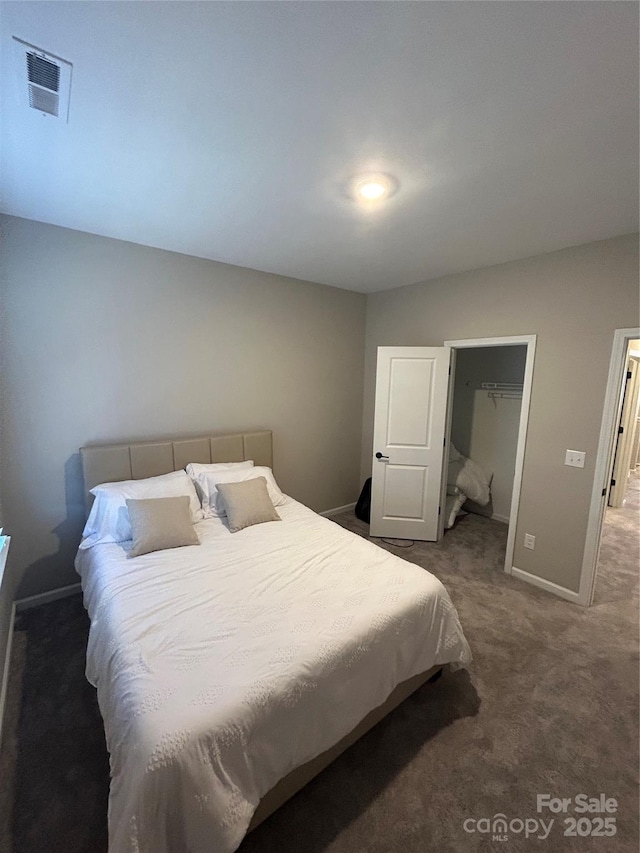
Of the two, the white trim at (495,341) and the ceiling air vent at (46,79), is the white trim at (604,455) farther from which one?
the ceiling air vent at (46,79)

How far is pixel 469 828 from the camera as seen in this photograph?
1.28 m

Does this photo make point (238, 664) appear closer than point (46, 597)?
Yes

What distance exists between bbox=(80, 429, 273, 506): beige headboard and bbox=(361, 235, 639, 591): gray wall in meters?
2.28

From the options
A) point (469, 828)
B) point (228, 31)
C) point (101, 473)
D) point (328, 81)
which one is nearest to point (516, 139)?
point (328, 81)

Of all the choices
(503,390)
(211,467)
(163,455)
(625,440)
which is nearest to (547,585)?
(503,390)

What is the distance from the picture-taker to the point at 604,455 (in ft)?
7.97

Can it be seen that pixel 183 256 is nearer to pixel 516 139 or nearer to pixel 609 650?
pixel 516 139

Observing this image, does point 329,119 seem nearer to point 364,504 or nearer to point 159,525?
point 159,525

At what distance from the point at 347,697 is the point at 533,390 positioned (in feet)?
8.39

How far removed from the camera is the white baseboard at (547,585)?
2.62m

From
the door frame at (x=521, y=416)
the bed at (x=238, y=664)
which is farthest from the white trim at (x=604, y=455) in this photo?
the bed at (x=238, y=664)

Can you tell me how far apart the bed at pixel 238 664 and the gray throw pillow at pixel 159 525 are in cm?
6

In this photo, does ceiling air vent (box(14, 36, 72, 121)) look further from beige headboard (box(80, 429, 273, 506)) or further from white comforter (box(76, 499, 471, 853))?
white comforter (box(76, 499, 471, 853))

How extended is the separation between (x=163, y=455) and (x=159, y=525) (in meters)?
0.78
